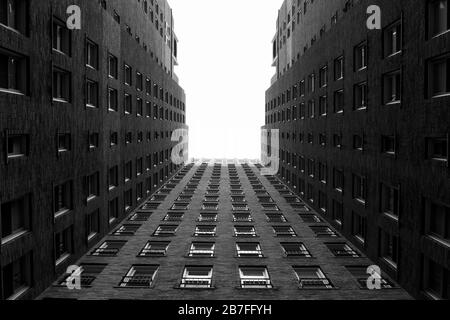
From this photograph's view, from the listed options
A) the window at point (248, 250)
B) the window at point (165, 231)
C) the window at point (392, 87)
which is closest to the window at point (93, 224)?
the window at point (165, 231)

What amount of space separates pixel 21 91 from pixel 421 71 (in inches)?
771

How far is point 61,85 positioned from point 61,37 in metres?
2.83

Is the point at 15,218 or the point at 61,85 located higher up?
the point at 61,85

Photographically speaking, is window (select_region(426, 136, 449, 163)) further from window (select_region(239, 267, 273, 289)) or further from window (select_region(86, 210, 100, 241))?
window (select_region(86, 210, 100, 241))

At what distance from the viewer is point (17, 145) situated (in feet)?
59.6

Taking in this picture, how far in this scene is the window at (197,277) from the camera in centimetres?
2264

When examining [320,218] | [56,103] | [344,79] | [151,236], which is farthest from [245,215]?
[56,103]

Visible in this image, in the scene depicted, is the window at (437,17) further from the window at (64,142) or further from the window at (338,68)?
the window at (64,142)

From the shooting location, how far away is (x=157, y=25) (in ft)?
180

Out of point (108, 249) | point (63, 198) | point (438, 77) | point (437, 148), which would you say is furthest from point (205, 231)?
point (438, 77)

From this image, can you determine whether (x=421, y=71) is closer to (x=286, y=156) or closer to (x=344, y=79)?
(x=344, y=79)

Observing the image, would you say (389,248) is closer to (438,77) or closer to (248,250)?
(248,250)

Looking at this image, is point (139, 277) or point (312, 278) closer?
point (312, 278)

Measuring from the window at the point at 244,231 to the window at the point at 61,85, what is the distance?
Result: 16.6 metres
